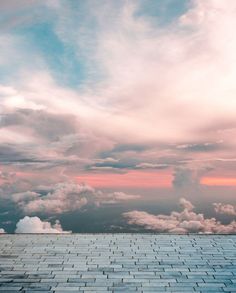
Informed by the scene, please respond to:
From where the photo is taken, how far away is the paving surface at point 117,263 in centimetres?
686

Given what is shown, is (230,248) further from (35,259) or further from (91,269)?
(35,259)

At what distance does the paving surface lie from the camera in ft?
22.5

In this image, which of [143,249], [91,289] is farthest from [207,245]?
[91,289]

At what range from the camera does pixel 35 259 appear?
8.16 m

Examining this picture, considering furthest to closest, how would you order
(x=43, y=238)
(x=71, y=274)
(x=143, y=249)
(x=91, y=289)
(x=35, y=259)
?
(x=43, y=238), (x=143, y=249), (x=35, y=259), (x=71, y=274), (x=91, y=289)

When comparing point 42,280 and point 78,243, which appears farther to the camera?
point 78,243

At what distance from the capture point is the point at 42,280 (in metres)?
7.07

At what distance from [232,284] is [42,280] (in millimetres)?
3389

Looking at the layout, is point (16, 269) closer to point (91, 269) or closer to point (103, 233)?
point (91, 269)

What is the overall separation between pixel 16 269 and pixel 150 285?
105 inches

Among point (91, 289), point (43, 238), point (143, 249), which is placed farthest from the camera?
point (43, 238)

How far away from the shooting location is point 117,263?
7887 millimetres

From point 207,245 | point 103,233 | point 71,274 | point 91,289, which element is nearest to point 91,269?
point 71,274

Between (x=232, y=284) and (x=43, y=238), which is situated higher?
(x=43, y=238)
